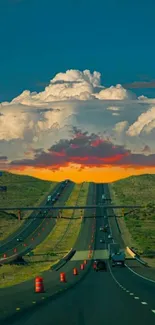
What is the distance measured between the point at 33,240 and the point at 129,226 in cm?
3910

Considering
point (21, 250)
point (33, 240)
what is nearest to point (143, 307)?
point (21, 250)

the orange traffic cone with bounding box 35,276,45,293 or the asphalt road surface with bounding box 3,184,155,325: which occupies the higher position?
the orange traffic cone with bounding box 35,276,45,293

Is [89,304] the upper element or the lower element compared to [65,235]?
lower

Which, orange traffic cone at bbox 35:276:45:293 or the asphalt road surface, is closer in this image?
the asphalt road surface

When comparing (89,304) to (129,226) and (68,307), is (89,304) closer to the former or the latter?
(68,307)

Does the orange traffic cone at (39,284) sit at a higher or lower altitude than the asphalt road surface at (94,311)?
higher

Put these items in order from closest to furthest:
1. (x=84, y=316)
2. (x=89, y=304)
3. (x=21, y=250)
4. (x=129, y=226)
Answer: (x=84, y=316) < (x=89, y=304) < (x=21, y=250) < (x=129, y=226)

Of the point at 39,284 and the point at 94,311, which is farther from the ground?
the point at 39,284

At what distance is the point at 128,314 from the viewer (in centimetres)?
2389

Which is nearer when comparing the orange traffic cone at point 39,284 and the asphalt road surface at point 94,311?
the asphalt road surface at point 94,311

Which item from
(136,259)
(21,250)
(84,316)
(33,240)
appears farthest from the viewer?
(33,240)

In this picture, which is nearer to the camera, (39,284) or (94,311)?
(94,311)

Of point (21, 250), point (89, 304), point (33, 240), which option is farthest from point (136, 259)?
point (89, 304)

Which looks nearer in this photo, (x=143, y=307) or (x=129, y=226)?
(x=143, y=307)
